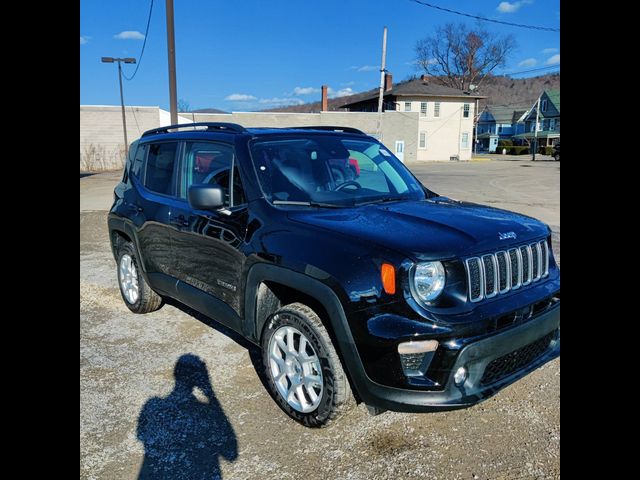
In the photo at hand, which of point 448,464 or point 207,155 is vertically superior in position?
point 207,155

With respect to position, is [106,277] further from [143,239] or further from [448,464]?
[448,464]

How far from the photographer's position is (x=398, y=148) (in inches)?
1778

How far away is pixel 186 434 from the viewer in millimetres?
2906

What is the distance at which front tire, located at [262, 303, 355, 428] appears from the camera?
9.09 ft

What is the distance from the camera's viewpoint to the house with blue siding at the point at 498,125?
86.9 meters

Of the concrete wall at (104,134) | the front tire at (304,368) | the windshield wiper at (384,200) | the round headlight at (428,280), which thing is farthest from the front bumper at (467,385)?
the concrete wall at (104,134)

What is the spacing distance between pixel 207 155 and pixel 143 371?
1784 mm

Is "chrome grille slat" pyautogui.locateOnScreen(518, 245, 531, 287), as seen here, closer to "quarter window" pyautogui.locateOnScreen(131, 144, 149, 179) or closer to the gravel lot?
the gravel lot

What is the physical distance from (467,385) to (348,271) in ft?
2.79

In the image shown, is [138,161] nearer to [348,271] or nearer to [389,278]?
[348,271]

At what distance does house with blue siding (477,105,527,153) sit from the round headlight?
88.7 metres

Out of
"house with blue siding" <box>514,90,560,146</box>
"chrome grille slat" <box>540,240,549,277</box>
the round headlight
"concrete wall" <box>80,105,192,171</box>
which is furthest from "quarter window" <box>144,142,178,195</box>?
"house with blue siding" <box>514,90,560,146</box>

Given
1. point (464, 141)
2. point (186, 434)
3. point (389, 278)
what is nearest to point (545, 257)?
point (389, 278)
